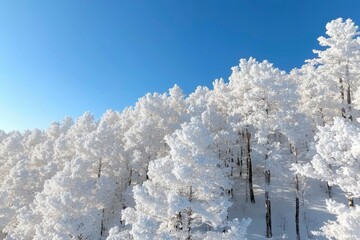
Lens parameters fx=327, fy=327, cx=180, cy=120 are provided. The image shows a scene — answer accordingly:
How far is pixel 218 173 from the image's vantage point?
709 inches

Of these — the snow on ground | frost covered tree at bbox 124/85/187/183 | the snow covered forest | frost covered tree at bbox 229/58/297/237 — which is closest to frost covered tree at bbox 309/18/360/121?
the snow covered forest

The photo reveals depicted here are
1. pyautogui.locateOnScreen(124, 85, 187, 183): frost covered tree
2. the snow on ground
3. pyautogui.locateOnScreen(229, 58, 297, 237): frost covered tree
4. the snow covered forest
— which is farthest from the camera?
pyautogui.locateOnScreen(124, 85, 187, 183): frost covered tree

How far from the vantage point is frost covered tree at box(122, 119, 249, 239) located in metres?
17.3

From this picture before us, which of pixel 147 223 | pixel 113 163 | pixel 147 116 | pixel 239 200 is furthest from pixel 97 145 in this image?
pixel 147 223

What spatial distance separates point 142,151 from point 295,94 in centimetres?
1792

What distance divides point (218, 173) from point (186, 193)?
2.19 metres

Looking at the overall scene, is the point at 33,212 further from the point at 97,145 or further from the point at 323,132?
the point at 323,132

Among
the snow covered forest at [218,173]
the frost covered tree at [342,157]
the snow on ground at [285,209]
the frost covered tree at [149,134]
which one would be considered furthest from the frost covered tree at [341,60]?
the frost covered tree at [342,157]

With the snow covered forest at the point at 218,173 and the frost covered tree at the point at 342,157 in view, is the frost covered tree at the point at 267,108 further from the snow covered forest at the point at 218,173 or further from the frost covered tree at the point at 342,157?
the frost covered tree at the point at 342,157

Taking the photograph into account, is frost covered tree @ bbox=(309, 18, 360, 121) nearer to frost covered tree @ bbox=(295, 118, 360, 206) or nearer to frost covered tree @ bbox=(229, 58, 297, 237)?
frost covered tree @ bbox=(229, 58, 297, 237)

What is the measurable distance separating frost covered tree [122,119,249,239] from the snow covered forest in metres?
0.06

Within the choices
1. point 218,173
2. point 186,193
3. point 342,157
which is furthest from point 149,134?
point 342,157

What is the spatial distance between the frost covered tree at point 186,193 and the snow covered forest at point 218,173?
0.19 feet

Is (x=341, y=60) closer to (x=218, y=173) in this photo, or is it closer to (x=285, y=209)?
(x=285, y=209)
